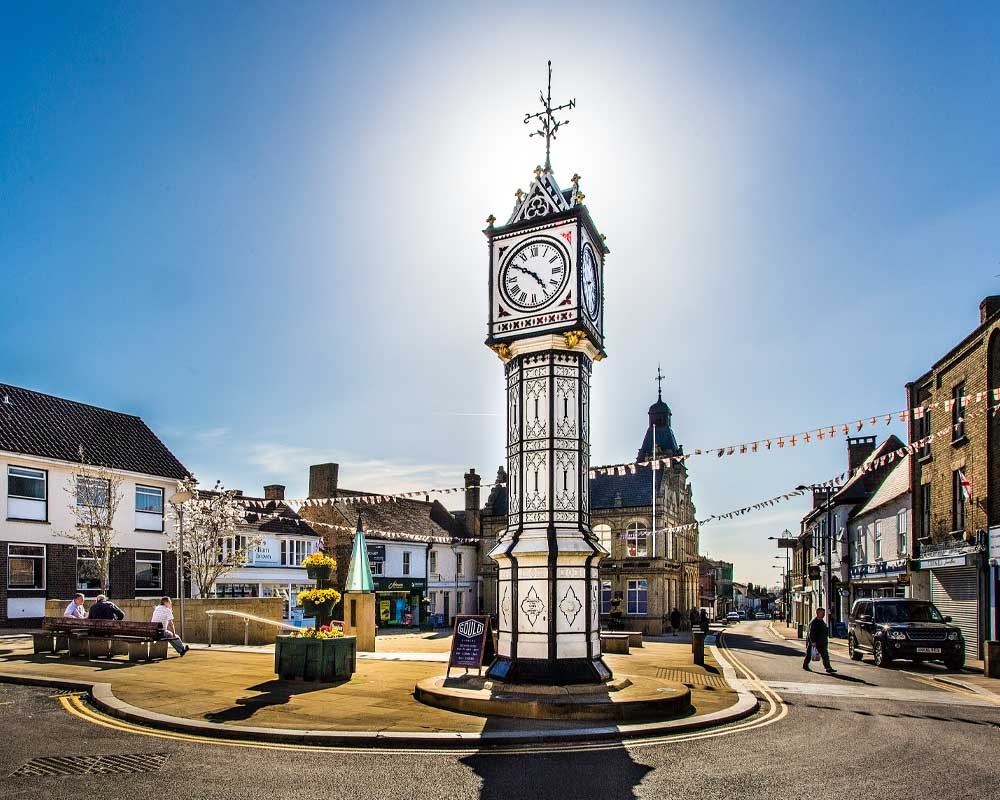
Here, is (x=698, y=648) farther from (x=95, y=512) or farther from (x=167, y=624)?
(x=95, y=512)

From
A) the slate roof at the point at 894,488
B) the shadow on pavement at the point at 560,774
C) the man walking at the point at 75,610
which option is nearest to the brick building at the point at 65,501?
the man walking at the point at 75,610

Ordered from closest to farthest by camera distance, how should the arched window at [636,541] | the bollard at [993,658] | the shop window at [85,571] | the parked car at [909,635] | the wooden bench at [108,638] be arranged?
1. the wooden bench at [108,638]
2. the bollard at [993,658]
3. the parked car at [909,635]
4. the shop window at [85,571]
5. the arched window at [636,541]

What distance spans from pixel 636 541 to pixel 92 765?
50.6 m

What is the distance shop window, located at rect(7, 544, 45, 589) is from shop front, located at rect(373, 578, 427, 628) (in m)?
23.3

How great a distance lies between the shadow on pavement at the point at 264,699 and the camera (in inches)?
414

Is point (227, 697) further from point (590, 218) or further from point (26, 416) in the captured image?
point (26, 416)

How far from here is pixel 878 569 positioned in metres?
38.8

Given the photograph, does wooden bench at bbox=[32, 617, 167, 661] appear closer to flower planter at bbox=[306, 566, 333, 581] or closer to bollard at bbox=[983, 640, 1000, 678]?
flower planter at bbox=[306, 566, 333, 581]

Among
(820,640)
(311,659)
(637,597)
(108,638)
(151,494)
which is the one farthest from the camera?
(637,597)

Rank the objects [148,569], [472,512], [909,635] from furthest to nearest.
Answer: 1. [472,512]
2. [148,569]
3. [909,635]

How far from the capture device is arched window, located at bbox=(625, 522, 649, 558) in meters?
56.1

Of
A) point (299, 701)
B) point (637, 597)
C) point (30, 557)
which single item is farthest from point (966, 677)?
point (637, 597)

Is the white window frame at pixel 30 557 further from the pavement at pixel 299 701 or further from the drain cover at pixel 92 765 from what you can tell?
the drain cover at pixel 92 765

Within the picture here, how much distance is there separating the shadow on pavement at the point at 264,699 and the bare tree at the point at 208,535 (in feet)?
82.2
